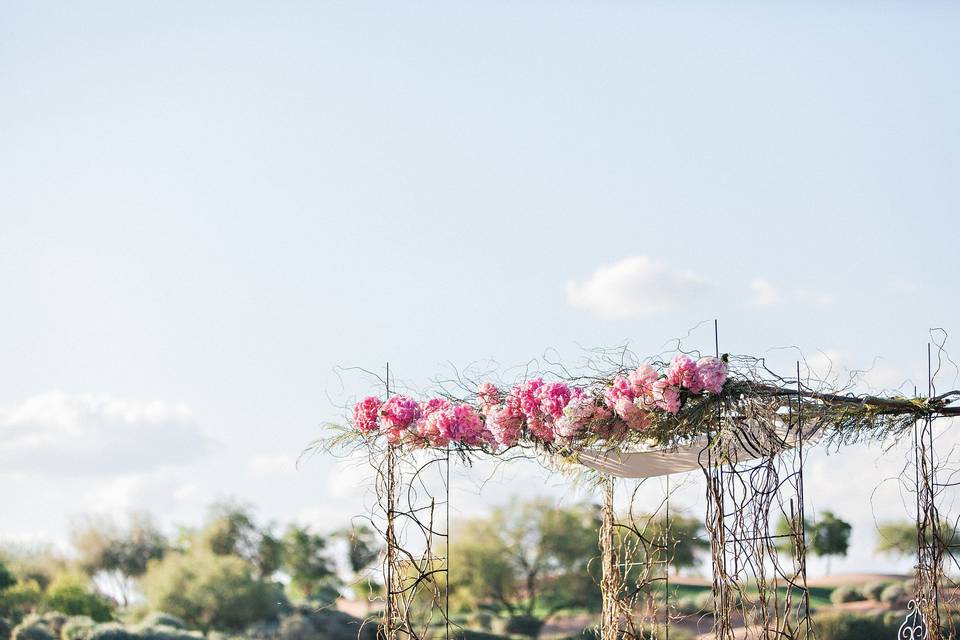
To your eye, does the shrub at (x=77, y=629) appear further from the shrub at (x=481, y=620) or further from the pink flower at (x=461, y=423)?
the pink flower at (x=461, y=423)

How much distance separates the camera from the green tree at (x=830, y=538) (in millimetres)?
23000

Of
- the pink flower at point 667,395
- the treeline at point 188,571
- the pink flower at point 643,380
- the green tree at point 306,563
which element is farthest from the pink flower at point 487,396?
the green tree at point 306,563

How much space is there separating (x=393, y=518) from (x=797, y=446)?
237 centimetres

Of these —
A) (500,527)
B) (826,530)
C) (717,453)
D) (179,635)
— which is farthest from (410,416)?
(826,530)

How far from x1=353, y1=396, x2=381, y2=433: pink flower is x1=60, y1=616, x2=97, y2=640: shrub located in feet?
47.1

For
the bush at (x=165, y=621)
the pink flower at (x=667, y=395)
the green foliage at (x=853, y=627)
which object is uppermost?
the pink flower at (x=667, y=395)

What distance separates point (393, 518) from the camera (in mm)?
6645

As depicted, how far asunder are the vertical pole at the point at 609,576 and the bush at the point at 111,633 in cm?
1415

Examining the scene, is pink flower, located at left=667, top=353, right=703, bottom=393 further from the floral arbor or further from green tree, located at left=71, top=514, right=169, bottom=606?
green tree, located at left=71, top=514, right=169, bottom=606

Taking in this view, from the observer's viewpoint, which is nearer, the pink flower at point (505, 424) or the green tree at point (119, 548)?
the pink flower at point (505, 424)

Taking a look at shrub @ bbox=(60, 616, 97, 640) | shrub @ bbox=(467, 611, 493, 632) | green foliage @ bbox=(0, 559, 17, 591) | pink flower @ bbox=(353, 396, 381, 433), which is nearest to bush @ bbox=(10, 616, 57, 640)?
shrub @ bbox=(60, 616, 97, 640)

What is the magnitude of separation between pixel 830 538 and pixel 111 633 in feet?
46.4

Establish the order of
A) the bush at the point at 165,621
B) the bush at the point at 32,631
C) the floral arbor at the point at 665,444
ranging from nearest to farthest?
the floral arbor at the point at 665,444
the bush at the point at 32,631
the bush at the point at 165,621

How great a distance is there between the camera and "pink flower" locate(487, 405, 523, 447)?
6410mm
